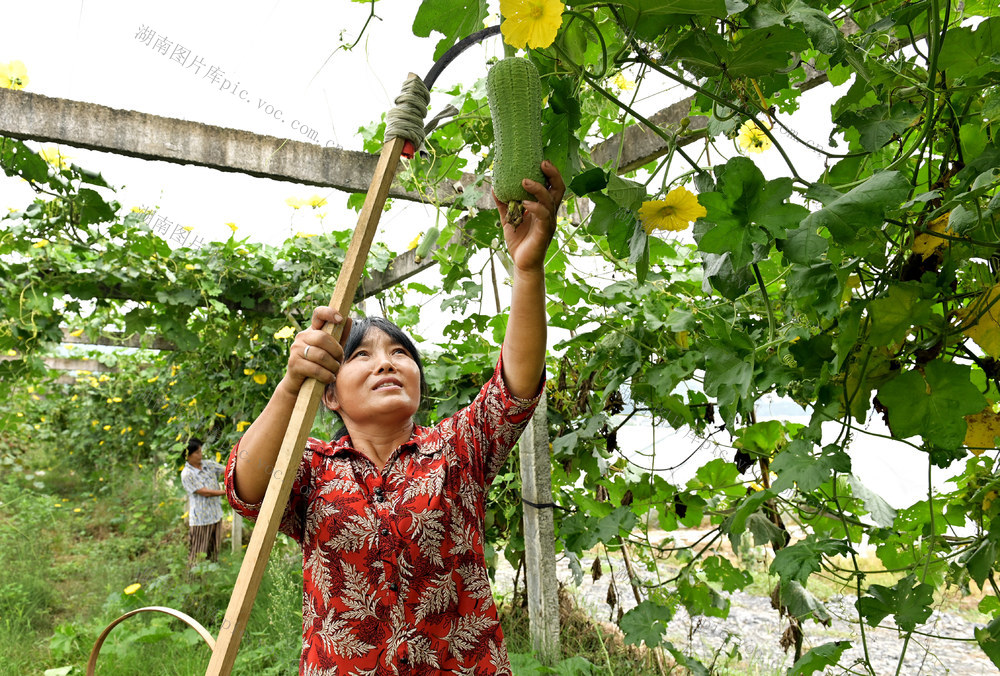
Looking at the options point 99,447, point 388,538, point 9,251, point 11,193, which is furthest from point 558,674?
point 99,447

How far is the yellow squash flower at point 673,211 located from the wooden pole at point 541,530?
151 centimetres

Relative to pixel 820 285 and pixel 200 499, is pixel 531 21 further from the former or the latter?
pixel 200 499

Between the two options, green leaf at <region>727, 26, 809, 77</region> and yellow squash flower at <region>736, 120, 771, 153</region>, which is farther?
yellow squash flower at <region>736, 120, 771, 153</region>

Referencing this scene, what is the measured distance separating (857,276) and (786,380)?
0.20 meters

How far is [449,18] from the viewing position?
78cm

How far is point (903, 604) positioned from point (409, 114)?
107 cm

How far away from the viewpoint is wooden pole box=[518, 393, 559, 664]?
2.27m

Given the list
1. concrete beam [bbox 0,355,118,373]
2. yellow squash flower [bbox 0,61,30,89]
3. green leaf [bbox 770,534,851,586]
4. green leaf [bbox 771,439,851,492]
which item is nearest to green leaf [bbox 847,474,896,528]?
green leaf [bbox 770,534,851,586]

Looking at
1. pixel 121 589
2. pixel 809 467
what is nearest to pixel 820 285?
pixel 809 467

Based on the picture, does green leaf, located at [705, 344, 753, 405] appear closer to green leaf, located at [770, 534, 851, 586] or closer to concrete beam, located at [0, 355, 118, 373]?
green leaf, located at [770, 534, 851, 586]

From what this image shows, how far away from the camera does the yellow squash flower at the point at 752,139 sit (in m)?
1.55

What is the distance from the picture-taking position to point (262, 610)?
3703 mm

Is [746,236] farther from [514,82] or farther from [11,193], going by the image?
[11,193]

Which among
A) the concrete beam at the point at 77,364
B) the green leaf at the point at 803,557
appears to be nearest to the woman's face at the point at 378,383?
the green leaf at the point at 803,557
